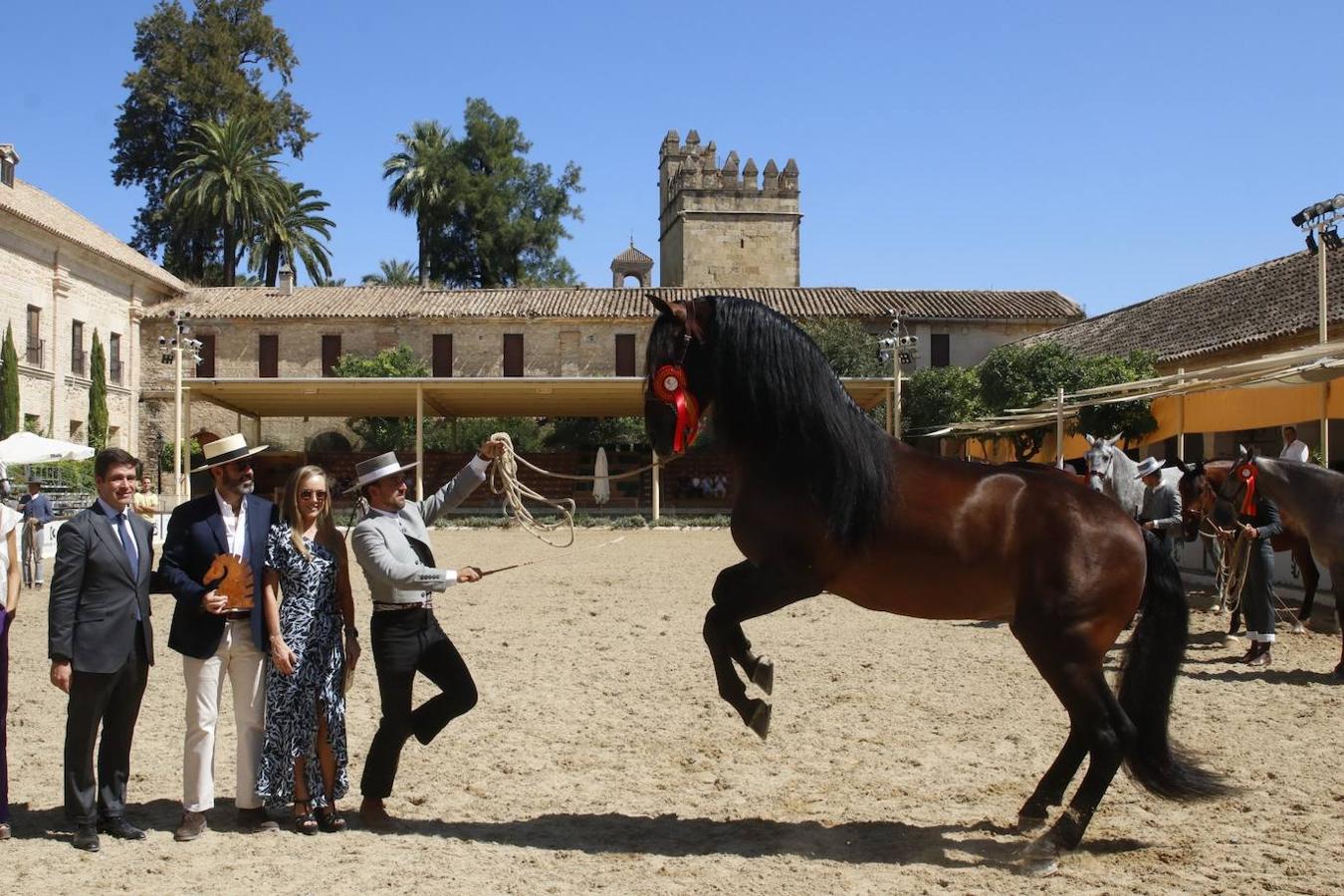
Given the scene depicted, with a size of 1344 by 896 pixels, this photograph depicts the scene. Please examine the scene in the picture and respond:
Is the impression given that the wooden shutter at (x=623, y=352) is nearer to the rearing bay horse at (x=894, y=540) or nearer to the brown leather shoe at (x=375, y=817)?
the brown leather shoe at (x=375, y=817)

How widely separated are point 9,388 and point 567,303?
20.1m

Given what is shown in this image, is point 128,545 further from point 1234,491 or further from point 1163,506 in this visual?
point 1163,506

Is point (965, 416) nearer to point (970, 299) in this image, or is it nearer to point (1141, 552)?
point (970, 299)

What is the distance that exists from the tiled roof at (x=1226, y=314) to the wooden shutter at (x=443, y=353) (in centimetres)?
2333

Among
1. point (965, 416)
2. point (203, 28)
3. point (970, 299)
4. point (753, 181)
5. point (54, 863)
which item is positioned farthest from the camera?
point (753, 181)

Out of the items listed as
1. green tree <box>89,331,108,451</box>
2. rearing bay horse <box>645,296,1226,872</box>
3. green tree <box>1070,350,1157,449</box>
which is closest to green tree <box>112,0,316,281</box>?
green tree <box>89,331,108,451</box>

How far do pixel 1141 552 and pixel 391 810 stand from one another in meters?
3.52

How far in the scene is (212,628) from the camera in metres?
4.75

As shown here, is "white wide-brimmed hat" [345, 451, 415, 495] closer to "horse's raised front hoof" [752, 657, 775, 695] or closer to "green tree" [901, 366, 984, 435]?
"horse's raised front hoof" [752, 657, 775, 695]

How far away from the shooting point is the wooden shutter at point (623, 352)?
44.9m

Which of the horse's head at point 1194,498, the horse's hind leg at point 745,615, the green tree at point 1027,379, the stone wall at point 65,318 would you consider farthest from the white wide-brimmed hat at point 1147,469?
the stone wall at point 65,318

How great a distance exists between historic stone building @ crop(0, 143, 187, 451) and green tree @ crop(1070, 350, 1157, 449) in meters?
30.6

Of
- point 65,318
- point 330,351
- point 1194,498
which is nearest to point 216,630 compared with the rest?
point 1194,498

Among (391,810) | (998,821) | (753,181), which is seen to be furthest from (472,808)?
(753,181)
